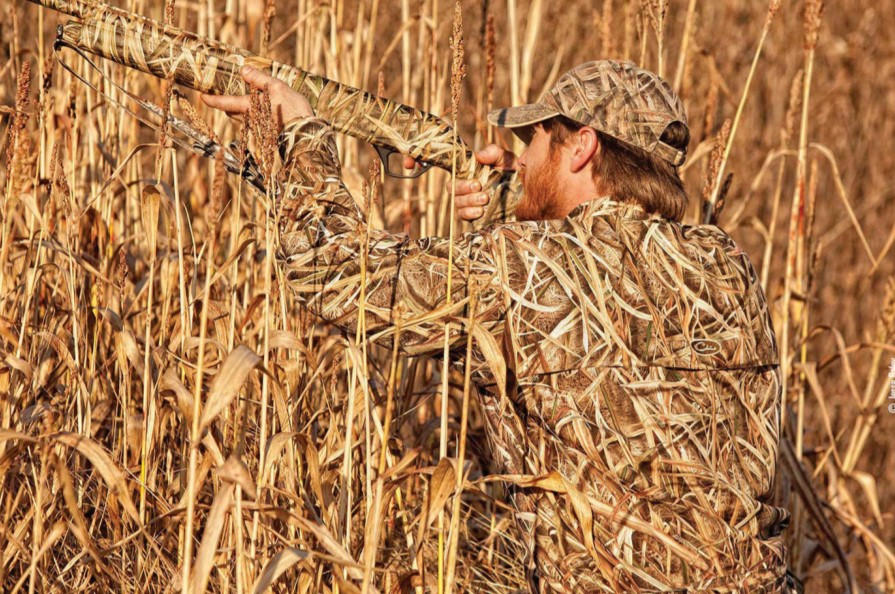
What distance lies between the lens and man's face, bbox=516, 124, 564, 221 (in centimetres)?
212

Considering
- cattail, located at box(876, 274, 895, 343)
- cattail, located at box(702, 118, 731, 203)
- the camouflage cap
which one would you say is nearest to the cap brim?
the camouflage cap

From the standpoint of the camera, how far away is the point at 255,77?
1999 mm

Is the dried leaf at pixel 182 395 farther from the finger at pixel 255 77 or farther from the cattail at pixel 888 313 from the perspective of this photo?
the cattail at pixel 888 313

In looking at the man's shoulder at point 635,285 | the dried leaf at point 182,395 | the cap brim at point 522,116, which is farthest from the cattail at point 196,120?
the cap brim at point 522,116

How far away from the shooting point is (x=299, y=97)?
202 centimetres

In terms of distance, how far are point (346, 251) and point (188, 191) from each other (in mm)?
1264

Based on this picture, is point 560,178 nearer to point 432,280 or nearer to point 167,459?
point 432,280

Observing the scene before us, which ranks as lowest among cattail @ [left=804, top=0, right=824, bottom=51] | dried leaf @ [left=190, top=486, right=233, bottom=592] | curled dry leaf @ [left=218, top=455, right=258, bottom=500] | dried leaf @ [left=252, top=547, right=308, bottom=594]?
dried leaf @ [left=252, top=547, right=308, bottom=594]

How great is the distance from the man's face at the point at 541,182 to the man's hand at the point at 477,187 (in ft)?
0.53

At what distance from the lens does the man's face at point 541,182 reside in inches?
83.4

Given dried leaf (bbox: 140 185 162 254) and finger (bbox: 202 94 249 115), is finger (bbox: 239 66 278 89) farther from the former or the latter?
dried leaf (bbox: 140 185 162 254)

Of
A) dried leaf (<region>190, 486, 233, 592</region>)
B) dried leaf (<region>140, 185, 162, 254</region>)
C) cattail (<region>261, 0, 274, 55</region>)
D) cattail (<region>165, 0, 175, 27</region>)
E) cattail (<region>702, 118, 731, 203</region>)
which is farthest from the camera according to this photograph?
cattail (<region>702, 118, 731, 203</region>)

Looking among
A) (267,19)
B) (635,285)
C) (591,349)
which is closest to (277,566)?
(591,349)

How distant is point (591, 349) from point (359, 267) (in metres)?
0.42
